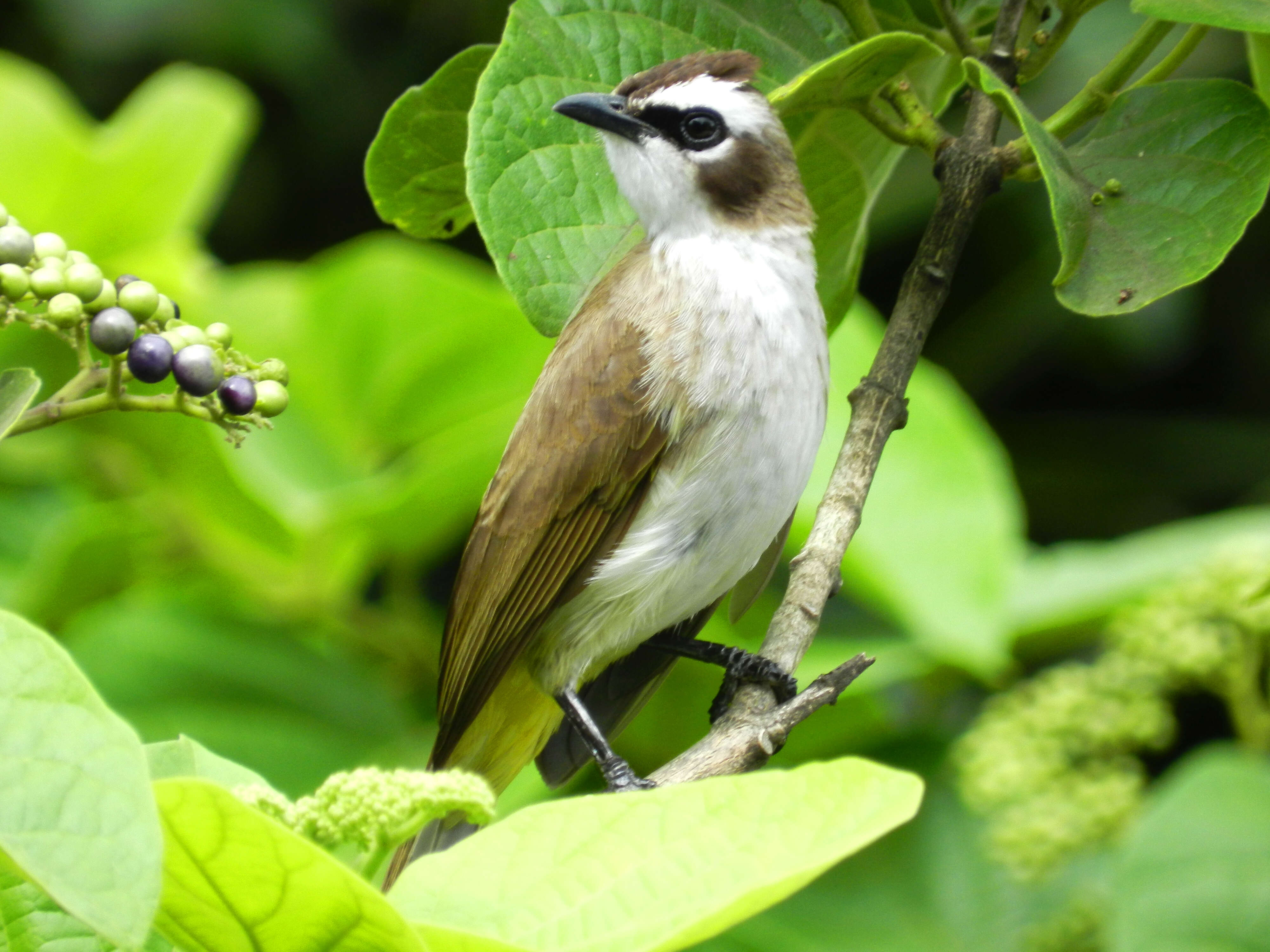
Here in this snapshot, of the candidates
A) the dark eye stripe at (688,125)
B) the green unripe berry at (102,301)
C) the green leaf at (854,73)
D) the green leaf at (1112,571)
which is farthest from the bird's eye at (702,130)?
A: the green leaf at (1112,571)

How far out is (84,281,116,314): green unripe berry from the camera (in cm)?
102

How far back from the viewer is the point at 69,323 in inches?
38.9

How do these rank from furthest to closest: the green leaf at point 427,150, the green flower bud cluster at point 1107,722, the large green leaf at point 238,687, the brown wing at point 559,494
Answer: the large green leaf at point 238,687 < the green flower bud cluster at point 1107,722 < the brown wing at point 559,494 < the green leaf at point 427,150

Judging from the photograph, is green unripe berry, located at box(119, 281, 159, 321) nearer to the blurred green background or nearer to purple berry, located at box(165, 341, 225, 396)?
purple berry, located at box(165, 341, 225, 396)

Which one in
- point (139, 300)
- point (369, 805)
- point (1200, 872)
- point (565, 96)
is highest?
point (565, 96)

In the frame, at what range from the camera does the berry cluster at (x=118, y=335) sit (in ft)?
3.24

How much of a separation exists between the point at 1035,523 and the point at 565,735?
2.97 meters

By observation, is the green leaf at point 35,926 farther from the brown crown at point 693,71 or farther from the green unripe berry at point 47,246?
the brown crown at point 693,71

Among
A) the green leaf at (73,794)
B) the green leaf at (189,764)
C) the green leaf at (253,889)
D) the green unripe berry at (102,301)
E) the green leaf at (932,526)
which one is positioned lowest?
the green leaf at (932,526)

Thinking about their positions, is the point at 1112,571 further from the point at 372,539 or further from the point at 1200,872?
the point at 372,539

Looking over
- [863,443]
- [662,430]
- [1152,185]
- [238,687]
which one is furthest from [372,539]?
[1152,185]

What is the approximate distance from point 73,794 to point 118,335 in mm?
423

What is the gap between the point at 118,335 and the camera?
3.29 ft

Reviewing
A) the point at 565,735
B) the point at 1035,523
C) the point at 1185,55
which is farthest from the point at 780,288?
the point at 1035,523
